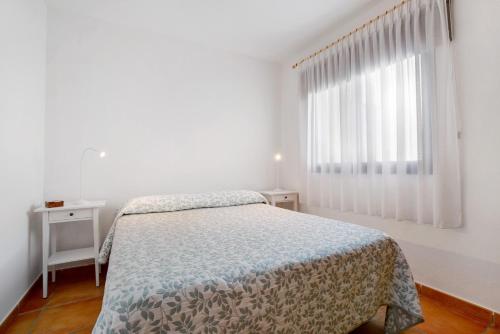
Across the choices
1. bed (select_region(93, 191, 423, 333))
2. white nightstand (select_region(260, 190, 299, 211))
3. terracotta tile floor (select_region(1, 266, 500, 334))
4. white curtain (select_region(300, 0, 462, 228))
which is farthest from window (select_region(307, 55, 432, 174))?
terracotta tile floor (select_region(1, 266, 500, 334))

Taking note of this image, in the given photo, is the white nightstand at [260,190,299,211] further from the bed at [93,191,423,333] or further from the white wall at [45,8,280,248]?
the bed at [93,191,423,333]

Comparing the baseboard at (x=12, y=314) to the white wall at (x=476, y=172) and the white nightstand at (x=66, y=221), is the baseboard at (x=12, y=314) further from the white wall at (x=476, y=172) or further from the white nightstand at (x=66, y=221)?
the white wall at (x=476, y=172)

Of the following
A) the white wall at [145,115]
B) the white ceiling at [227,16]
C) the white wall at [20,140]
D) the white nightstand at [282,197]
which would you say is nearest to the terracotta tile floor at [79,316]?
the white wall at [20,140]

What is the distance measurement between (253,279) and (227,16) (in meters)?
2.45

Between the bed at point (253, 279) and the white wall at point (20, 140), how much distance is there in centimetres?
81

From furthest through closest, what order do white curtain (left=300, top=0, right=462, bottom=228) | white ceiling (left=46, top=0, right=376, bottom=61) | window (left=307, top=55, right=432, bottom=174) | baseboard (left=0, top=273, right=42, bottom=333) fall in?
white ceiling (left=46, top=0, right=376, bottom=61)
window (left=307, top=55, right=432, bottom=174)
white curtain (left=300, top=0, right=462, bottom=228)
baseboard (left=0, top=273, right=42, bottom=333)

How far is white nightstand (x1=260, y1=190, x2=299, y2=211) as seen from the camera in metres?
3.03

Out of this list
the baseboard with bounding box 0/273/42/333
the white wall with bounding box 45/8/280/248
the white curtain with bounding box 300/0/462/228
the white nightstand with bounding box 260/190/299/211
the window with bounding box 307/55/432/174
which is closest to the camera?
the baseboard with bounding box 0/273/42/333

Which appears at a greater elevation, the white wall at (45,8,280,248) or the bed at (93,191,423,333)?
the white wall at (45,8,280,248)

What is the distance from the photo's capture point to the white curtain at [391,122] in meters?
1.73

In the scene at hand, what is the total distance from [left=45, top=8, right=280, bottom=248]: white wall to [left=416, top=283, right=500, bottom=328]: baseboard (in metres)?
2.07

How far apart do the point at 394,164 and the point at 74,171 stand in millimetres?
2945

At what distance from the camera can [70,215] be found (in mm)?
2064

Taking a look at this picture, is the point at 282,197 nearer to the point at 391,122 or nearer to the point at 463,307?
the point at 391,122
